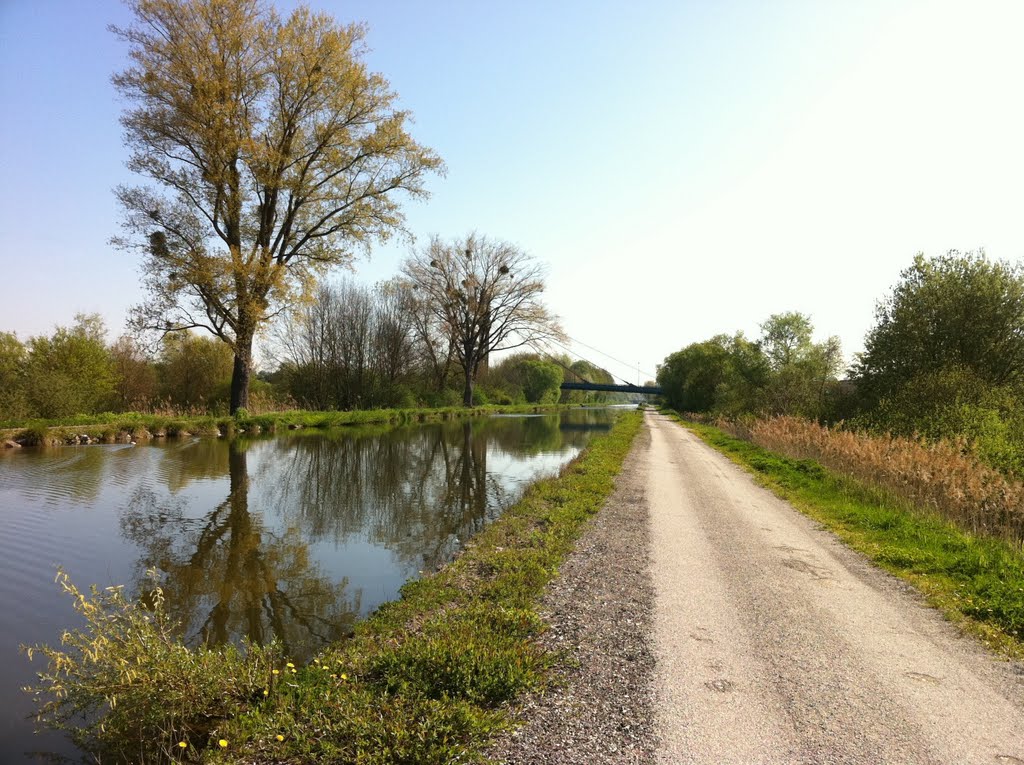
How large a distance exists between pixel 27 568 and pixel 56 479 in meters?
6.48

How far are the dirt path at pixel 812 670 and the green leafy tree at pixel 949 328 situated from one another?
578 inches

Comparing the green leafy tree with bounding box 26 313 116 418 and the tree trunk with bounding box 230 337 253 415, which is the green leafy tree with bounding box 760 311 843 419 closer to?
the tree trunk with bounding box 230 337 253 415

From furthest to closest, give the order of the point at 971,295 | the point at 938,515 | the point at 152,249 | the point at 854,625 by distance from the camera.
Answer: the point at 152,249 < the point at 971,295 < the point at 938,515 < the point at 854,625

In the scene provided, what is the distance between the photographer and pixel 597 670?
13.9 feet

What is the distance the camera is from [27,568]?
654cm

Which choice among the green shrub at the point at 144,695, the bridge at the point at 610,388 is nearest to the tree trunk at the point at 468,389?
the green shrub at the point at 144,695

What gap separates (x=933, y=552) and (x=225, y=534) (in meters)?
10.5

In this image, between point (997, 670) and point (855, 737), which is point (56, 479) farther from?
point (997, 670)

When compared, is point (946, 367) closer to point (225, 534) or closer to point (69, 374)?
point (225, 534)

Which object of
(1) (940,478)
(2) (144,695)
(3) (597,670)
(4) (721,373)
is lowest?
(3) (597,670)

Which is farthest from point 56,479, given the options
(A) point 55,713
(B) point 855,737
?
(B) point 855,737

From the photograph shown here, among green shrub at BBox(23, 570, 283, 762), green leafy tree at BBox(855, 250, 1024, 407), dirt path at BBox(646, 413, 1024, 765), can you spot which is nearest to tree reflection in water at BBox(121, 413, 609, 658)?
green shrub at BBox(23, 570, 283, 762)

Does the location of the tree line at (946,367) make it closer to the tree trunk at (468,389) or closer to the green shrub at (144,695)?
the green shrub at (144,695)

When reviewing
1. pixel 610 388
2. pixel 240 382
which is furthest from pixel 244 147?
pixel 610 388
